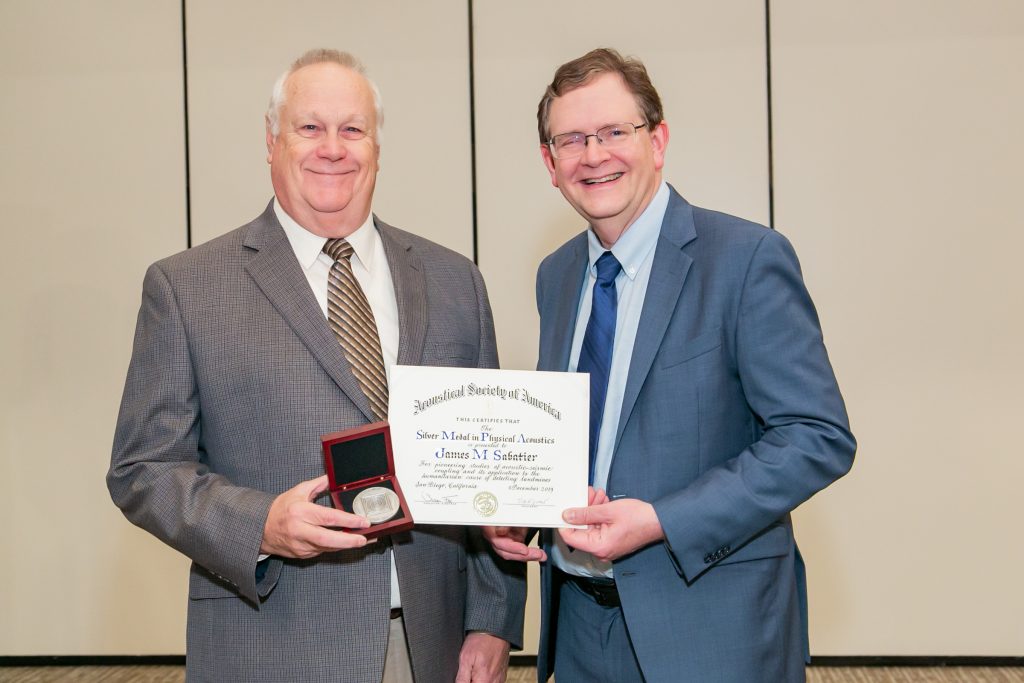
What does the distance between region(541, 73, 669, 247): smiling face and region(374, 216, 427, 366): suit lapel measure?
382 mm

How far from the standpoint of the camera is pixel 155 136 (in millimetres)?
4359

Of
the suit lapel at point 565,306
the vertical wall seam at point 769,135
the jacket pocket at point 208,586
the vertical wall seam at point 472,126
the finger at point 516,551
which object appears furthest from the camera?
the vertical wall seam at point 472,126

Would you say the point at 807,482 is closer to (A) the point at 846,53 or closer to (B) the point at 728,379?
(B) the point at 728,379

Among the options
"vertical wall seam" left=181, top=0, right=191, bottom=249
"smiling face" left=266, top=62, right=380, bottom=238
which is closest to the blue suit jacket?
"smiling face" left=266, top=62, right=380, bottom=238

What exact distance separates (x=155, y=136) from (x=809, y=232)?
3.06 meters

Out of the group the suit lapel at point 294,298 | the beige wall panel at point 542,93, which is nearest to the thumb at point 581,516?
the suit lapel at point 294,298

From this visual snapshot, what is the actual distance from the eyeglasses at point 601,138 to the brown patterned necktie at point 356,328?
55cm

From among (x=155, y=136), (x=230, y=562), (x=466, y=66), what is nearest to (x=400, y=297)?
(x=230, y=562)

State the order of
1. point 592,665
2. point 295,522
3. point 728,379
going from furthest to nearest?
point 592,665
point 728,379
point 295,522

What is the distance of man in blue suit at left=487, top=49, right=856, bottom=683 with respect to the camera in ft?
5.84

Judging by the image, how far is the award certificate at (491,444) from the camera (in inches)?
67.3

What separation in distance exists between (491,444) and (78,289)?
134 inches

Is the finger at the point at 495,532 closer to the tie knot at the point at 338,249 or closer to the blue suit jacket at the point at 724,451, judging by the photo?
the blue suit jacket at the point at 724,451
